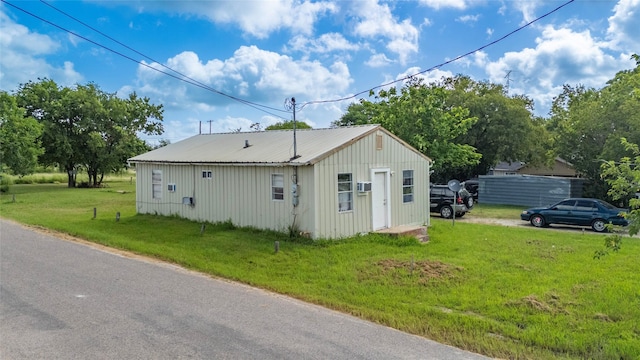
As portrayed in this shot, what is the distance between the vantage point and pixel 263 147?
52.4 feet

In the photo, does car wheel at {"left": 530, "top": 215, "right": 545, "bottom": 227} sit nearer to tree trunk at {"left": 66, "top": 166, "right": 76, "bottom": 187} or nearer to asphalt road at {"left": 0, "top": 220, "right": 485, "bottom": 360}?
asphalt road at {"left": 0, "top": 220, "right": 485, "bottom": 360}

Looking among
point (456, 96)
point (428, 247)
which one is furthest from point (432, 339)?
point (456, 96)

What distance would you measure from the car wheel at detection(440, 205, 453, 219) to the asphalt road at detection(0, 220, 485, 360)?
15195 millimetres

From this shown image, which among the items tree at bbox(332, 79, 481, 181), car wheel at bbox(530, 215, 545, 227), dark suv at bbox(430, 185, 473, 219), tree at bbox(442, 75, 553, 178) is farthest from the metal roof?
tree at bbox(442, 75, 553, 178)

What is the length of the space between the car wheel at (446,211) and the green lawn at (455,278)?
18.9 ft

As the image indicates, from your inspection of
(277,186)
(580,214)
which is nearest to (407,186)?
(277,186)

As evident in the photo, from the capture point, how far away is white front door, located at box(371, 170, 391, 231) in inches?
563

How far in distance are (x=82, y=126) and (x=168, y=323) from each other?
36306 mm

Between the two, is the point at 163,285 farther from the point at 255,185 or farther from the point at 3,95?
the point at 3,95

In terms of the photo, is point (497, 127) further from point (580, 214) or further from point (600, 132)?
point (580, 214)

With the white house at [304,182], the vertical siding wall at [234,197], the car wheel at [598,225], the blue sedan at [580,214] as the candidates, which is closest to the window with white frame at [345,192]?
the white house at [304,182]

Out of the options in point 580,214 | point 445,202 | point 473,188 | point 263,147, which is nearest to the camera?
point 263,147

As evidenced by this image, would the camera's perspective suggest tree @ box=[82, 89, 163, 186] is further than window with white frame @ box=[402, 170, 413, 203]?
Yes

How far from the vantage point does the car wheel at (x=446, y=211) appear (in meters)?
21.9
